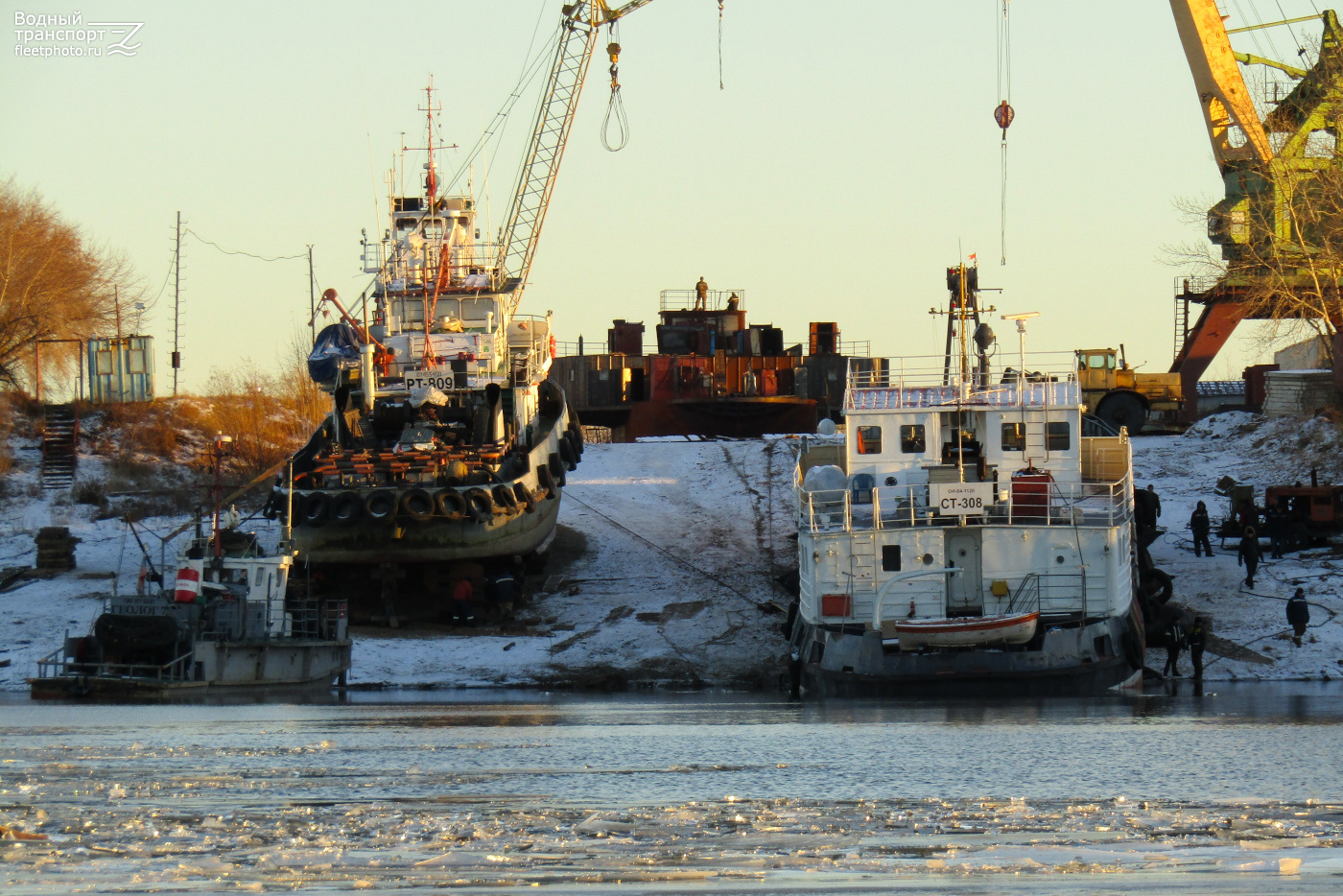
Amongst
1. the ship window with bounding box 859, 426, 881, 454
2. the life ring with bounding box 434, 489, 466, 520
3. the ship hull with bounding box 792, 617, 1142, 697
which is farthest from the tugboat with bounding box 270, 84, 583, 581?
the ship hull with bounding box 792, 617, 1142, 697

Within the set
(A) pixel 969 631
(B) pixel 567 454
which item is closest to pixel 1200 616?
(A) pixel 969 631

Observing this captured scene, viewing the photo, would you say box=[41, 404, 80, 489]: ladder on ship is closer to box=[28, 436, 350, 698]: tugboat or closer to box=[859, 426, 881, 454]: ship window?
box=[28, 436, 350, 698]: tugboat

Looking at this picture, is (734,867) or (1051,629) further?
(1051,629)

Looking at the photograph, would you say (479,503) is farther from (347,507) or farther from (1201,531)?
(1201,531)

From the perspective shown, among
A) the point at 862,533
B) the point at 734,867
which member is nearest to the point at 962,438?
the point at 862,533

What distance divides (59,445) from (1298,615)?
36003 millimetres

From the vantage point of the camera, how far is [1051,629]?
25312 millimetres

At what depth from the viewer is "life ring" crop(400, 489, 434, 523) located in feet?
Answer: 112

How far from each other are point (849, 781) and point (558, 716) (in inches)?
347

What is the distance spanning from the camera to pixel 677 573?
3750 cm

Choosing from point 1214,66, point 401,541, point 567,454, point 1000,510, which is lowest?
point 401,541

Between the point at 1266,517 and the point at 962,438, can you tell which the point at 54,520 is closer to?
the point at 962,438

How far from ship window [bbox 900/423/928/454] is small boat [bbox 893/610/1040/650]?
5977mm

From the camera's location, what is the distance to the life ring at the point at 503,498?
34844 mm
